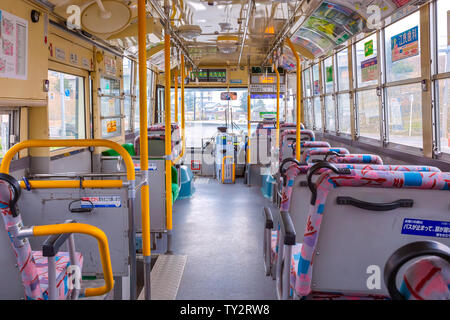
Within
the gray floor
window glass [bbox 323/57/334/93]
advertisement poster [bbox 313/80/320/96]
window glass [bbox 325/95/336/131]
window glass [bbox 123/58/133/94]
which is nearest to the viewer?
the gray floor

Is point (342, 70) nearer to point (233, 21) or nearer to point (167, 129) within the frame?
point (233, 21)

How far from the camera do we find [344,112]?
25.9ft

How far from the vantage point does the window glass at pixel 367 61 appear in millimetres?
6023

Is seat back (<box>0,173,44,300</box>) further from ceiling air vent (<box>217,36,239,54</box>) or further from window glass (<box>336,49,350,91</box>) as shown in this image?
window glass (<box>336,49,350,91</box>)

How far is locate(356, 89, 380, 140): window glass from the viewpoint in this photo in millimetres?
6254

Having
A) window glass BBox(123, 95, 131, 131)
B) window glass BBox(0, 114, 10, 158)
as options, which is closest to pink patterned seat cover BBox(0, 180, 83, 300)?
window glass BBox(0, 114, 10, 158)

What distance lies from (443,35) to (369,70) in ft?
7.02

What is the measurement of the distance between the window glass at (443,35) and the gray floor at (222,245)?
2.84 meters

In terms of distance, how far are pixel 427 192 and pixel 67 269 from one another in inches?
74.7

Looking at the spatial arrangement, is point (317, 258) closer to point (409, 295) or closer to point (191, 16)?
point (409, 295)

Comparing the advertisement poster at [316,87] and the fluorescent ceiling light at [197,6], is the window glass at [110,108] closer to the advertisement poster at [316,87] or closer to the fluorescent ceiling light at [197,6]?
the fluorescent ceiling light at [197,6]

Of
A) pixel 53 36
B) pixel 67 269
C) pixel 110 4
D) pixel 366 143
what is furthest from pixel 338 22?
pixel 67 269

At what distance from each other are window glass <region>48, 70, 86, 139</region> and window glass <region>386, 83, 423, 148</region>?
4344 mm

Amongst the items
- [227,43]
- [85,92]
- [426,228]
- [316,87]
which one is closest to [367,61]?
[227,43]
